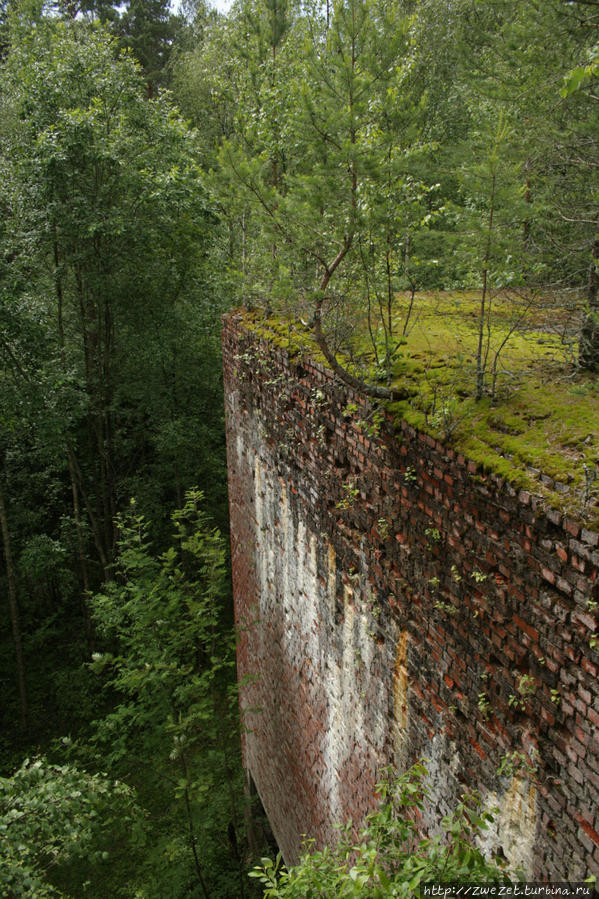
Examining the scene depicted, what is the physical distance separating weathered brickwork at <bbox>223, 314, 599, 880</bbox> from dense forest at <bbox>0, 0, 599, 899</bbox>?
0.68m

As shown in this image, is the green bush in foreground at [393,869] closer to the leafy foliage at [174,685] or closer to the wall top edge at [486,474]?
the wall top edge at [486,474]

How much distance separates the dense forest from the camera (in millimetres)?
3564

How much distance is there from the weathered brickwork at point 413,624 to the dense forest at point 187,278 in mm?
680

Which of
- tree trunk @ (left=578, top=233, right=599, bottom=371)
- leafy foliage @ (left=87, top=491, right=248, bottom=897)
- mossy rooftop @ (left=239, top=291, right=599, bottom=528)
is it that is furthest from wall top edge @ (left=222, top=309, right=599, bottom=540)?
leafy foliage @ (left=87, top=491, right=248, bottom=897)

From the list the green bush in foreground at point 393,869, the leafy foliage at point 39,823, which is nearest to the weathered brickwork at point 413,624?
the green bush in foreground at point 393,869

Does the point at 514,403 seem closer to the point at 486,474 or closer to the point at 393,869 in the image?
the point at 486,474

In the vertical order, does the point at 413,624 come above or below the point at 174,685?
above

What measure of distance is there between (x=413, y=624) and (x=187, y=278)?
1134 cm

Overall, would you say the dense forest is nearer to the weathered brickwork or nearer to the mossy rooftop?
the mossy rooftop

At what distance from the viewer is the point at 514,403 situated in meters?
3.22

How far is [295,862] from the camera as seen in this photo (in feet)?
23.4

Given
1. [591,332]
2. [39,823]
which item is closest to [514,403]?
[591,332]

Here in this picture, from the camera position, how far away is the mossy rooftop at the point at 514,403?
251 cm

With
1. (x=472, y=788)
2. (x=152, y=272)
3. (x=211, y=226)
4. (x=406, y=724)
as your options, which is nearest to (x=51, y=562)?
(x=152, y=272)
